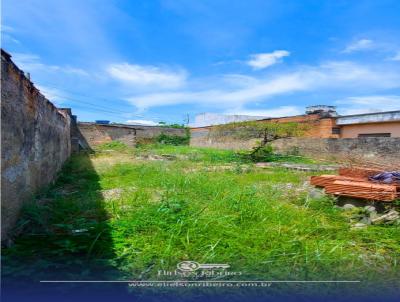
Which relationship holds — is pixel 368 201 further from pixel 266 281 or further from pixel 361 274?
pixel 266 281

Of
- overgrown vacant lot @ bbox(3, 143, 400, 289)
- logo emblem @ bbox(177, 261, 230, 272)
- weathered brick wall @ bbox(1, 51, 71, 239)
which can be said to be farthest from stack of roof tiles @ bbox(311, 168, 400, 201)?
weathered brick wall @ bbox(1, 51, 71, 239)

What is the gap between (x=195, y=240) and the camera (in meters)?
3.01

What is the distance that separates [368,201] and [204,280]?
296cm

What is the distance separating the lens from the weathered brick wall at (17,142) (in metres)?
2.93

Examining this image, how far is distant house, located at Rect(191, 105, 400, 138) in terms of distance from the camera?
14.2m

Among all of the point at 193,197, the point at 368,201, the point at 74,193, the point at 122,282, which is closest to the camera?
the point at 122,282

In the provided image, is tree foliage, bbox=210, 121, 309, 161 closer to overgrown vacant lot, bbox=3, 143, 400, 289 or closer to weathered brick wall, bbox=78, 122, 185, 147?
weathered brick wall, bbox=78, 122, 185, 147

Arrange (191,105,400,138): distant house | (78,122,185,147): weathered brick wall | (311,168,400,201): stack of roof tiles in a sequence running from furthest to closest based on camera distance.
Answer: (78,122,185,147): weathered brick wall, (191,105,400,138): distant house, (311,168,400,201): stack of roof tiles

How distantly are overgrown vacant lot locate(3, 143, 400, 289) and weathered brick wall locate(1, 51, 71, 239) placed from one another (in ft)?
0.86

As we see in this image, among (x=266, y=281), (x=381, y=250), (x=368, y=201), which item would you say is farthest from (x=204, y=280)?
(x=368, y=201)

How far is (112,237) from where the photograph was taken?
9.97 feet

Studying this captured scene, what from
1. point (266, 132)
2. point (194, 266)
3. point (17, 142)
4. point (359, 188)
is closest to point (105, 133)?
point (266, 132)

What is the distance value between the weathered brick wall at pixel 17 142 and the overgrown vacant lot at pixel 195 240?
261 millimetres

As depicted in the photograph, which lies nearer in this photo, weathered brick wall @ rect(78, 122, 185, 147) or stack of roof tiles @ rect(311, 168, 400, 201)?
stack of roof tiles @ rect(311, 168, 400, 201)
